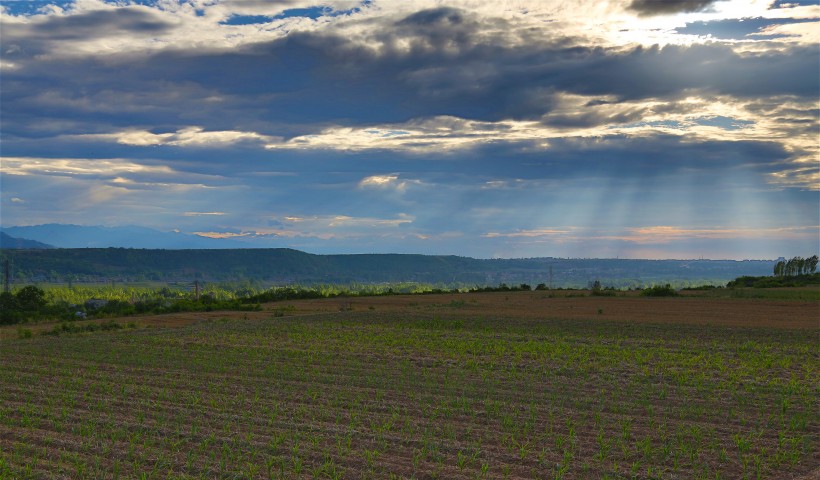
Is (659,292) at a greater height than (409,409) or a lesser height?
greater

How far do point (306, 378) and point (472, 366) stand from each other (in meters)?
5.26

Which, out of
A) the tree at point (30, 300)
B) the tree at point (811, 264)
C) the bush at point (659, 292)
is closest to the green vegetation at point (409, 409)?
the tree at point (30, 300)

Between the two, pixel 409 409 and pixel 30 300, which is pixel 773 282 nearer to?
pixel 30 300

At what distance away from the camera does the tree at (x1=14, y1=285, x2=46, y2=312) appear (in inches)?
1825

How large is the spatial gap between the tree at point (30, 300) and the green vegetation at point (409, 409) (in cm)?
2000

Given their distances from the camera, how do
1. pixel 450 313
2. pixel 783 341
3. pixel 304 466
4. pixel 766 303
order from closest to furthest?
1. pixel 304 466
2. pixel 783 341
3. pixel 450 313
4. pixel 766 303

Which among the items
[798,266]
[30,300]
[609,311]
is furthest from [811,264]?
[30,300]

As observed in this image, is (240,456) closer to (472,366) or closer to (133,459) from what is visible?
(133,459)

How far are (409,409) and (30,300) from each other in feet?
133

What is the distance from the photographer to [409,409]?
15305 mm

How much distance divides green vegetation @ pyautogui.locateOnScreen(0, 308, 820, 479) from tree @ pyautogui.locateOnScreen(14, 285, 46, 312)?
20.0 meters

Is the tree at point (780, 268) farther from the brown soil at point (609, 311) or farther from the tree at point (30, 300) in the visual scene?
the tree at point (30, 300)

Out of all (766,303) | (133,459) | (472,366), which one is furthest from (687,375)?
(766,303)

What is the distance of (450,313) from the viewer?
149 ft
